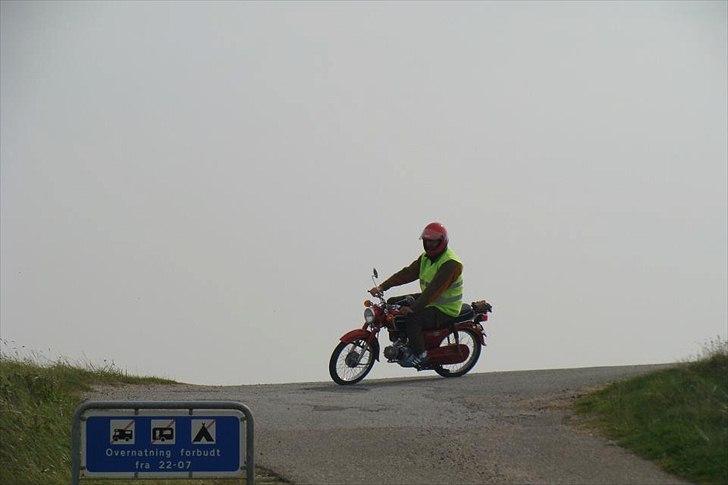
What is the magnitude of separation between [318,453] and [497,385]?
4.65 meters

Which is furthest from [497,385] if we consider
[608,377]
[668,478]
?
[668,478]

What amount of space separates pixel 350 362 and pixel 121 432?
23.5ft

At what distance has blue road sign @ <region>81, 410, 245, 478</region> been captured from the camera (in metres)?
9.74

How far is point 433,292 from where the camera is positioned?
17.0 meters

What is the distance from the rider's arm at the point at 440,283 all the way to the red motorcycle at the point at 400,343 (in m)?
0.30

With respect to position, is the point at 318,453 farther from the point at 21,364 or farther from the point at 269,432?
the point at 21,364

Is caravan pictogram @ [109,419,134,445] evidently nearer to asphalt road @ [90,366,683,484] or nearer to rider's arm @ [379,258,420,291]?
asphalt road @ [90,366,683,484]

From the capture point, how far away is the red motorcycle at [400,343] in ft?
55.1

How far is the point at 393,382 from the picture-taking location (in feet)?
56.4

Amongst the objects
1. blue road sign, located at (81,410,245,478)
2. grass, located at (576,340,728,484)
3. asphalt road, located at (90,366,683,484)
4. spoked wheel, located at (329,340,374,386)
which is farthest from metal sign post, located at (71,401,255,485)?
spoked wheel, located at (329,340,374,386)

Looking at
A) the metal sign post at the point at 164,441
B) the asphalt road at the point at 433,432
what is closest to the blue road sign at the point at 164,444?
the metal sign post at the point at 164,441

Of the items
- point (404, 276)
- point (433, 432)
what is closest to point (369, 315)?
point (404, 276)

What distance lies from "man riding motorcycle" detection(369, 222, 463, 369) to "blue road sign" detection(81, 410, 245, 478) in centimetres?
739

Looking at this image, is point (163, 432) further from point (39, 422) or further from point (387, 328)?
point (387, 328)
